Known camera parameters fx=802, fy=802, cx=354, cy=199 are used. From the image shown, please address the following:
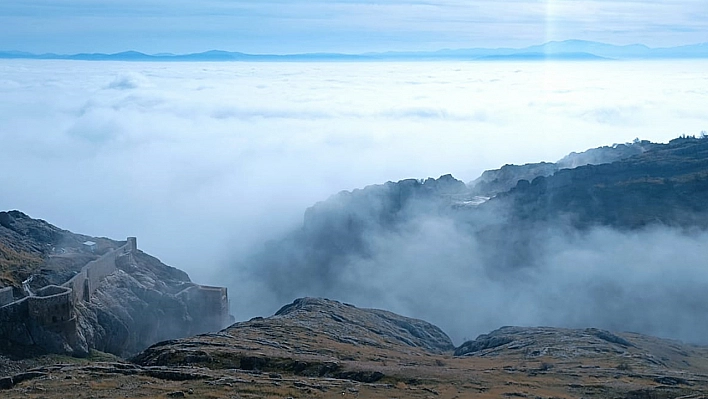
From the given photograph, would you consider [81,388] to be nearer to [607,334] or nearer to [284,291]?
[607,334]

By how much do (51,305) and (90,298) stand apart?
10083mm

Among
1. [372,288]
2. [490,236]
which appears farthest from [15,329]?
[490,236]

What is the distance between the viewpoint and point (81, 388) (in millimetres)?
→ 46375

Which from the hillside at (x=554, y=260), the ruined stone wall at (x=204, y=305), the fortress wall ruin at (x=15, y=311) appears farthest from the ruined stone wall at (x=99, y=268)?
the hillside at (x=554, y=260)

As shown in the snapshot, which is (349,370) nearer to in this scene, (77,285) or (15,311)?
(15,311)

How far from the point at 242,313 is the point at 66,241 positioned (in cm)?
6618

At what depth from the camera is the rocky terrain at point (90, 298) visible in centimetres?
6812

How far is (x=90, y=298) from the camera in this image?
7944cm

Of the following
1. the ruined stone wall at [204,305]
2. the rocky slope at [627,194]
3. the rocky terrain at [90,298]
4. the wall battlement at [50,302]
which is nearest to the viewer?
the wall battlement at [50,302]

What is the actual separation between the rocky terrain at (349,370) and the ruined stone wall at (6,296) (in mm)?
8616

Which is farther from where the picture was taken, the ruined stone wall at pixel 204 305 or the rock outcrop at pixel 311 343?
the ruined stone wall at pixel 204 305

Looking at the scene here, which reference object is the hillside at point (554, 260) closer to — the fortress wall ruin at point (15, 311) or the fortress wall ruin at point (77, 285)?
the fortress wall ruin at point (77, 285)

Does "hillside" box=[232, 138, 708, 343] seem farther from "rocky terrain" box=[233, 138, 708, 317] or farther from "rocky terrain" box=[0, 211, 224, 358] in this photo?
"rocky terrain" box=[0, 211, 224, 358]

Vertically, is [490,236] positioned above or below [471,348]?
above
